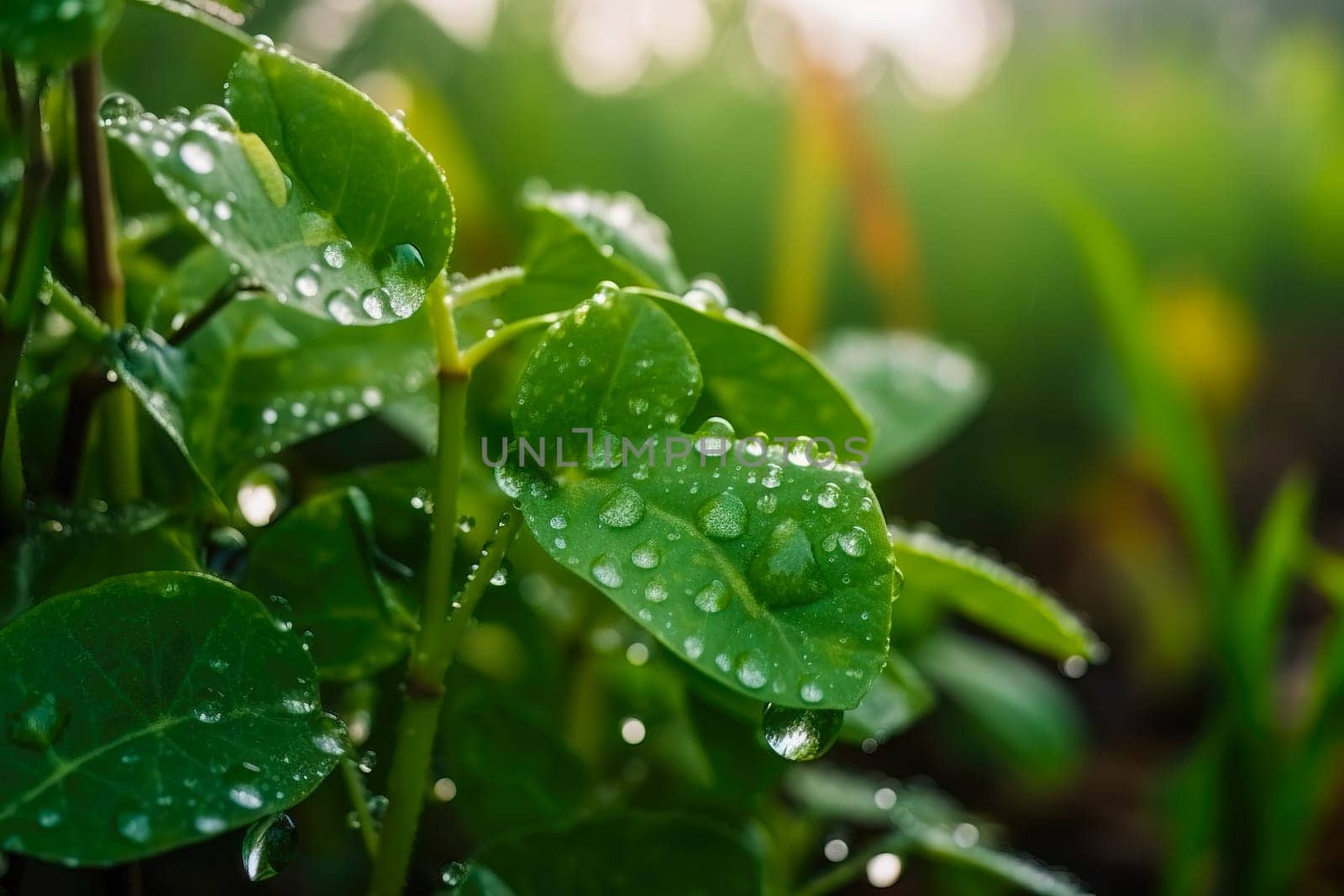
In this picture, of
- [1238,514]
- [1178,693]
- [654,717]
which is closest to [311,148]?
[654,717]

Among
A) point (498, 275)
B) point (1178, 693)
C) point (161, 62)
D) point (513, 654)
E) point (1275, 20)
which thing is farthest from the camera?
point (1275, 20)

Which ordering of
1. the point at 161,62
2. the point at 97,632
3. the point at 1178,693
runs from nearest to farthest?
the point at 97,632, the point at 161,62, the point at 1178,693

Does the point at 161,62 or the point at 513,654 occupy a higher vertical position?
the point at 161,62

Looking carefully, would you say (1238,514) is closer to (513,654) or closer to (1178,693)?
(1178,693)

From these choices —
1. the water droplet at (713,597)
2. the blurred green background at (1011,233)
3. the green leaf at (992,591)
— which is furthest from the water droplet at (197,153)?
the blurred green background at (1011,233)

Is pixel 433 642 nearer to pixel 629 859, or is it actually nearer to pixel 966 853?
pixel 629 859

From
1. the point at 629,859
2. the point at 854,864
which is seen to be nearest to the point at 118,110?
the point at 629,859

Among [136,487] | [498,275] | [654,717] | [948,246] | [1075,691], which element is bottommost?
[1075,691]

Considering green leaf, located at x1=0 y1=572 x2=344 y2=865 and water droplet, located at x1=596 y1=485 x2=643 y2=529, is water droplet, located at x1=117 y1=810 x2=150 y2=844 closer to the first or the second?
green leaf, located at x1=0 y1=572 x2=344 y2=865
